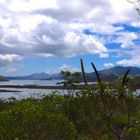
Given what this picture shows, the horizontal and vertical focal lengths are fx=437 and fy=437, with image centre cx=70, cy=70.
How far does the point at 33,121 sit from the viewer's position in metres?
15.4

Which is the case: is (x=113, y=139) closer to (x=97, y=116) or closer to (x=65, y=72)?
(x=97, y=116)

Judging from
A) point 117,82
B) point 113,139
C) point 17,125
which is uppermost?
point 117,82

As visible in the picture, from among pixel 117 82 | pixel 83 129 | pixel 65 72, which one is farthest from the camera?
pixel 65 72

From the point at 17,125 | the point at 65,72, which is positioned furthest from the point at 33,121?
the point at 65,72

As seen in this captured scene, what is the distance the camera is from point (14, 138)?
15594 millimetres

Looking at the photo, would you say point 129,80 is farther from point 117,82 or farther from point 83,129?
point 83,129

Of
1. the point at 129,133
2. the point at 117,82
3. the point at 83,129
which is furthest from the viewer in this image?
the point at 83,129

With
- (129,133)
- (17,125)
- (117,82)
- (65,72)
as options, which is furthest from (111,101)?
(65,72)

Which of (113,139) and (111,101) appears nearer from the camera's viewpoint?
(111,101)

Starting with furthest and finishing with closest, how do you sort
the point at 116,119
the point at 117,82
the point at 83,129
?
1. the point at 116,119
2. the point at 83,129
3. the point at 117,82

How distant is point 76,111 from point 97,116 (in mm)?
1707

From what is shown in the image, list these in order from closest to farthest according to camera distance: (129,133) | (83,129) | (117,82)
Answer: (117,82), (129,133), (83,129)

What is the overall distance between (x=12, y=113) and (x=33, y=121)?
0.96m

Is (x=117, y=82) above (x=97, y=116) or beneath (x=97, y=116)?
above
